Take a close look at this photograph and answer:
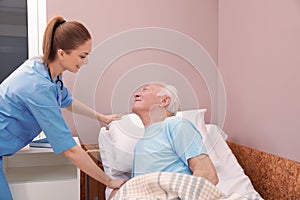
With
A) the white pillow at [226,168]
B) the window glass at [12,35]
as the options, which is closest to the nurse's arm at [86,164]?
the white pillow at [226,168]

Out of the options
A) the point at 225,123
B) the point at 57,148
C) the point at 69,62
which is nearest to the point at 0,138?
the point at 57,148

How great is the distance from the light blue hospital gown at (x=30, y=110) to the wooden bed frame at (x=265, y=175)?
0.66 metres

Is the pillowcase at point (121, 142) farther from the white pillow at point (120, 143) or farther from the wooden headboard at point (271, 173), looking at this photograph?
the wooden headboard at point (271, 173)

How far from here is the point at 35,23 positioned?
6.65ft

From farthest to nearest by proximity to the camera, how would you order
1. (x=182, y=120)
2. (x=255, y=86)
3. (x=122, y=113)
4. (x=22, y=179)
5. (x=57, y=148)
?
(x=122, y=113) → (x=255, y=86) → (x=22, y=179) → (x=182, y=120) → (x=57, y=148)

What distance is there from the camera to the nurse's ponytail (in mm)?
1384

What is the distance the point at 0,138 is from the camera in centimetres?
143

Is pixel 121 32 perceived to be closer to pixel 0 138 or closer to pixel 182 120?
pixel 182 120

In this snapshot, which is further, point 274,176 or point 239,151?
point 239,151

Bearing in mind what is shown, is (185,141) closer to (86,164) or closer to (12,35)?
(86,164)

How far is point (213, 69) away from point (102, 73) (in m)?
0.73

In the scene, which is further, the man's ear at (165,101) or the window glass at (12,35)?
the window glass at (12,35)

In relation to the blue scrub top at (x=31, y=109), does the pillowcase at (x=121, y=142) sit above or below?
below

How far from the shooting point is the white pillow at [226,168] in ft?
5.67
